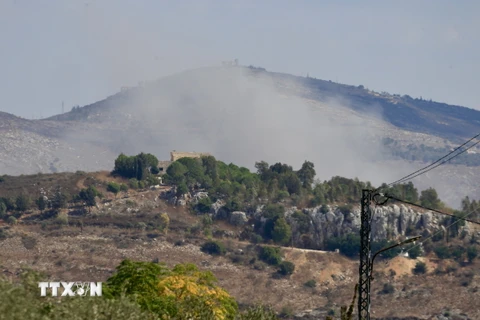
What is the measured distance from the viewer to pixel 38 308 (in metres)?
60.1

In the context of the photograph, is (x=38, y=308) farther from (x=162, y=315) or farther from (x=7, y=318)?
(x=162, y=315)

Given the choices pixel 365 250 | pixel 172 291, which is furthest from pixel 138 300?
pixel 365 250

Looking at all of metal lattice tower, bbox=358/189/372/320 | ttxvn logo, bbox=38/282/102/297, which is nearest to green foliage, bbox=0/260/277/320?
Result: ttxvn logo, bbox=38/282/102/297

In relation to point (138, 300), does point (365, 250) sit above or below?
above

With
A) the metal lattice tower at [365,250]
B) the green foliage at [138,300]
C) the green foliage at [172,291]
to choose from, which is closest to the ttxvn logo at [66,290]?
the green foliage at [138,300]

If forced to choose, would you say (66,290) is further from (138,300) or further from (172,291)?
(172,291)

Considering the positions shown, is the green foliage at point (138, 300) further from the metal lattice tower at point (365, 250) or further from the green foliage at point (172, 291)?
the metal lattice tower at point (365, 250)

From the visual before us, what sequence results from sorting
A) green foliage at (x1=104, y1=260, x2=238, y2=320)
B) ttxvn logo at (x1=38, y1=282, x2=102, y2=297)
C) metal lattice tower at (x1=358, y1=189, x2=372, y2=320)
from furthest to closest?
1. green foliage at (x1=104, y1=260, x2=238, y2=320)
2. metal lattice tower at (x1=358, y1=189, x2=372, y2=320)
3. ttxvn logo at (x1=38, y1=282, x2=102, y2=297)

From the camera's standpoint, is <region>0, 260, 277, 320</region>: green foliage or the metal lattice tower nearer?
<region>0, 260, 277, 320</region>: green foliage

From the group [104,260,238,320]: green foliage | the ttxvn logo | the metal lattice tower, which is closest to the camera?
the ttxvn logo

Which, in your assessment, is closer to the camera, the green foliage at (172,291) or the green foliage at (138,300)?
the green foliage at (138,300)

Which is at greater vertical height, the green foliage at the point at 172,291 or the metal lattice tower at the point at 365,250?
the metal lattice tower at the point at 365,250

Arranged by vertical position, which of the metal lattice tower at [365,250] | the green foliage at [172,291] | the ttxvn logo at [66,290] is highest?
the metal lattice tower at [365,250]

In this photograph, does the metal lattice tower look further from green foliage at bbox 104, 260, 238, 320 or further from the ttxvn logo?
green foliage at bbox 104, 260, 238, 320
